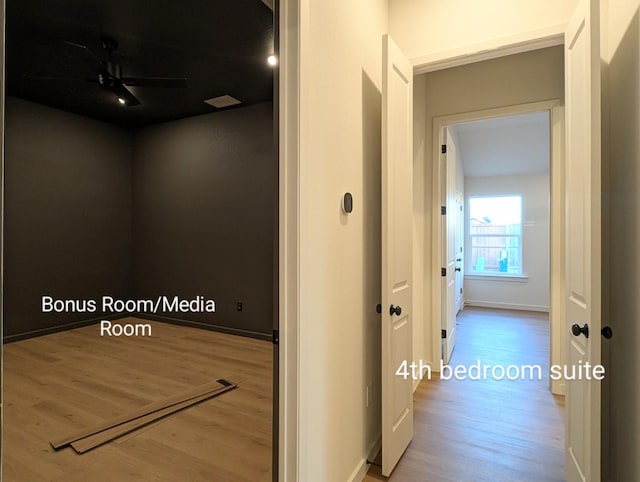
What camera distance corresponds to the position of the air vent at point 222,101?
14.8ft

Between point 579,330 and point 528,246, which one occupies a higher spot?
point 528,246

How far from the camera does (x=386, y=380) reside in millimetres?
2045

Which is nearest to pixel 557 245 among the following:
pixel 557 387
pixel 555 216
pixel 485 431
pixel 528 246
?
pixel 555 216

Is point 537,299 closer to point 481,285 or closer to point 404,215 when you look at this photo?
point 481,285

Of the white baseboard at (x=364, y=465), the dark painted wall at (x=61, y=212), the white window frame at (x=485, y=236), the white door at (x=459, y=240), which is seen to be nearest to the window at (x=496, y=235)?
the white window frame at (x=485, y=236)

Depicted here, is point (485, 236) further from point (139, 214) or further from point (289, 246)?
point (289, 246)

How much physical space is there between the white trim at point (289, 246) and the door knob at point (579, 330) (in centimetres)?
127

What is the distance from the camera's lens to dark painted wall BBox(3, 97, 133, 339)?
4.49m

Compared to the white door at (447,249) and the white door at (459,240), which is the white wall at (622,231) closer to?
the white door at (447,249)

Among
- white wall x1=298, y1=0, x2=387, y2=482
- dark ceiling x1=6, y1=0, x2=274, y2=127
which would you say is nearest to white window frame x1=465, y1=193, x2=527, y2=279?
dark ceiling x1=6, y1=0, x2=274, y2=127

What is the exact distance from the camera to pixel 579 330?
1.69 meters

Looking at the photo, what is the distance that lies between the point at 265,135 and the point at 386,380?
11.7 ft

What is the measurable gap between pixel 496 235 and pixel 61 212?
726cm

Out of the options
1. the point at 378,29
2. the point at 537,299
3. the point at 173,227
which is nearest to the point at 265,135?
the point at 173,227
